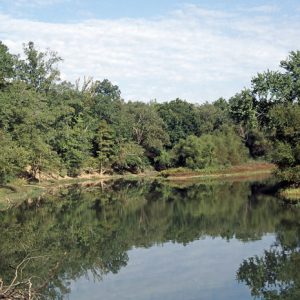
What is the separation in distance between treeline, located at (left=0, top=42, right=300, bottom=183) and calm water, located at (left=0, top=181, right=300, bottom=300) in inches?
302

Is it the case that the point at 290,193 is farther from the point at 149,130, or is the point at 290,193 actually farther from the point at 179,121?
the point at 179,121

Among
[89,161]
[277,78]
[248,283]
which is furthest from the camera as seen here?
[89,161]

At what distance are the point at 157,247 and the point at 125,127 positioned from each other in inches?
2374

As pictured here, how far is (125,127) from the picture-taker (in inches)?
3388

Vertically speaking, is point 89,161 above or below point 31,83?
below

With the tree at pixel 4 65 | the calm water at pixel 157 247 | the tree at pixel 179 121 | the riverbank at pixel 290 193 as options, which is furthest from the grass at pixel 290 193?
the tree at pixel 179 121

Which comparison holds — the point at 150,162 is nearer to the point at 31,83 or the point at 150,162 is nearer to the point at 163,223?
the point at 31,83

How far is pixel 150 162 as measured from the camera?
89.6 metres

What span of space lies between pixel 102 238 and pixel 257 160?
65.0 m

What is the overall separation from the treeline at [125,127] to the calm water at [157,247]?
7.68 meters

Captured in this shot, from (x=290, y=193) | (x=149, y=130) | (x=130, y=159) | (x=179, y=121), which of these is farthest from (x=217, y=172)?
(x=290, y=193)

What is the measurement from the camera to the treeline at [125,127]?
48281mm

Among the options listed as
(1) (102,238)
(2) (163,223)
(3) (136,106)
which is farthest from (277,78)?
(3) (136,106)

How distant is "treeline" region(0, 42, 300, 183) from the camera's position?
48.3 meters
